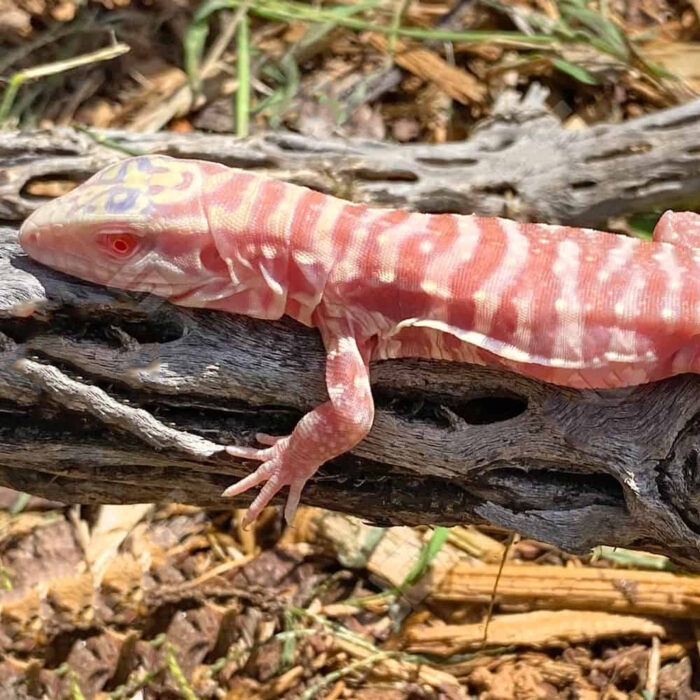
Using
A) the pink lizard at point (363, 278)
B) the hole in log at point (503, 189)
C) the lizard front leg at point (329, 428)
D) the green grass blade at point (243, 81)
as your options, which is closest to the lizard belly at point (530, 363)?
the pink lizard at point (363, 278)

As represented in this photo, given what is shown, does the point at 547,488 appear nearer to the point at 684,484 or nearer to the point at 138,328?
the point at 684,484

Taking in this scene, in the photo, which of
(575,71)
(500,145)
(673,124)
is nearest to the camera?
(673,124)

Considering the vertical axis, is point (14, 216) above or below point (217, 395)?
above

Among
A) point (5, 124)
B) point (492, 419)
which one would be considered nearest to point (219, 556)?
point (492, 419)

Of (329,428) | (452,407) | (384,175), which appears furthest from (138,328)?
(384,175)

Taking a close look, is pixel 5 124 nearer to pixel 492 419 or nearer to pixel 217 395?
pixel 217 395

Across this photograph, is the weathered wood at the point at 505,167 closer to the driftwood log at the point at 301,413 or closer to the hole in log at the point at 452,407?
the driftwood log at the point at 301,413
